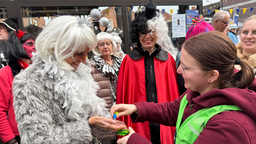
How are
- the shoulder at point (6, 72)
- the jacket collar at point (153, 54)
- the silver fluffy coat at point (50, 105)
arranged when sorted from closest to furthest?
the silver fluffy coat at point (50, 105), the shoulder at point (6, 72), the jacket collar at point (153, 54)

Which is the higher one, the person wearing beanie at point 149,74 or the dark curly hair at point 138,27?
the dark curly hair at point 138,27

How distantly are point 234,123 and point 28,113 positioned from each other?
1.35 metres

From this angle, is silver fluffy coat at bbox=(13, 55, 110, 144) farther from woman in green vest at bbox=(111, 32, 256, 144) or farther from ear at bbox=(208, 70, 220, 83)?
ear at bbox=(208, 70, 220, 83)

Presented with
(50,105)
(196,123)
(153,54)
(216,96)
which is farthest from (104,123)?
(153,54)

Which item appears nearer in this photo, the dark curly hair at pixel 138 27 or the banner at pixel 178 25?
the dark curly hair at pixel 138 27

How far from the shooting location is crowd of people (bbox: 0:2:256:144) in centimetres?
100

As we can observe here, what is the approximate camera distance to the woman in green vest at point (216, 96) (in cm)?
89

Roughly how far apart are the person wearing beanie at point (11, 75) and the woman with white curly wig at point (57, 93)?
946 millimetres

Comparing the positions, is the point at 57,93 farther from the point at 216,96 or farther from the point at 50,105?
the point at 216,96

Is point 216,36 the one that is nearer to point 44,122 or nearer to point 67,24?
point 67,24

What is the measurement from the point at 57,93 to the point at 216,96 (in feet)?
3.82

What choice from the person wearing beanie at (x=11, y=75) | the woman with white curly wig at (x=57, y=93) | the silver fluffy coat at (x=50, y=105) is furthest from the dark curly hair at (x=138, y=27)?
the person wearing beanie at (x=11, y=75)

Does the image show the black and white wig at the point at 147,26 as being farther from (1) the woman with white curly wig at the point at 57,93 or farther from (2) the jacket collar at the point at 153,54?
(1) the woman with white curly wig at the point at 57,93

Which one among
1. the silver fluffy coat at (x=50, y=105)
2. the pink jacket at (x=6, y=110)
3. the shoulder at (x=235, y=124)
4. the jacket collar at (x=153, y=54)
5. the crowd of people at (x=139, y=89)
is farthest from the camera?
the jacket collar at (x=153, y=54)
